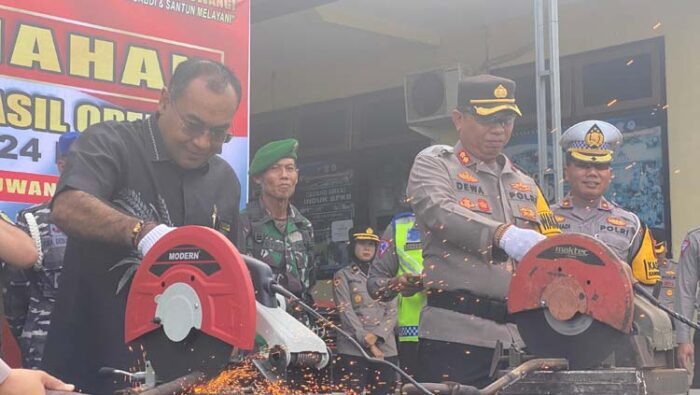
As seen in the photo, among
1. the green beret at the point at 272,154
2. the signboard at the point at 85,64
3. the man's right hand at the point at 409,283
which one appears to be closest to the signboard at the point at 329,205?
the green beret at the point at 272,154

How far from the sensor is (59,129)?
194 inches

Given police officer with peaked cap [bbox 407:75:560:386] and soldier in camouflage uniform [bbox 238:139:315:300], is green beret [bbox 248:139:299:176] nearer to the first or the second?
soldier in camouflage uniform [bbox 238:139:315:300]

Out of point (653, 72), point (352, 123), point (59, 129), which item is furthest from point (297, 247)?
point (352, 123)

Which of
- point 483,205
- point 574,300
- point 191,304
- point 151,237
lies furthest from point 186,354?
point 483,205

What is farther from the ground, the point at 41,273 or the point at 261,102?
the point at 261,102

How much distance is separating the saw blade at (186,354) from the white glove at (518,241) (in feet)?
4.14

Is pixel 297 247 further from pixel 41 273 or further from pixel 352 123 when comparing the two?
pixel 352 123

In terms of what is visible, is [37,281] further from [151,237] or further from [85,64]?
[151,237]

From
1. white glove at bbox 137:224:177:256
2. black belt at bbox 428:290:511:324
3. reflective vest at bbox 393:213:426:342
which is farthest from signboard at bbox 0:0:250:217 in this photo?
white glove at bbox 137:224:177:256

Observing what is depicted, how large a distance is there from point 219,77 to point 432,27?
7.06m

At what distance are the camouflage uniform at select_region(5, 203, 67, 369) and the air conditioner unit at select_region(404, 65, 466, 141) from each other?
14.8 feet

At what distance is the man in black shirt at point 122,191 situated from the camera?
9.98ft

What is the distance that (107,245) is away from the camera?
118 inches

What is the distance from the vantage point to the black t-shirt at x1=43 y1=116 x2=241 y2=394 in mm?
3051
